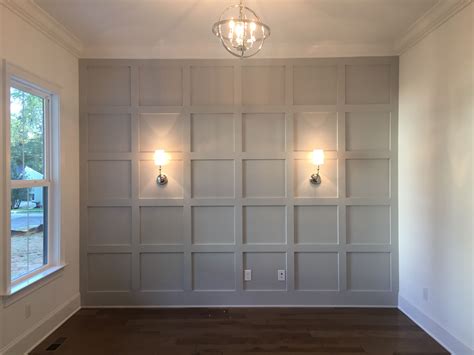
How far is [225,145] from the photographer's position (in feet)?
11.7

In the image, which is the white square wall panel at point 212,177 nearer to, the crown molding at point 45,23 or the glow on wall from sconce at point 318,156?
the glow on wall from sconce at point 318,156

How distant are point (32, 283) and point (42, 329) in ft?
1.62

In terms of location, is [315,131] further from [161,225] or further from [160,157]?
[161,225]

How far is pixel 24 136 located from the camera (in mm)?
2811

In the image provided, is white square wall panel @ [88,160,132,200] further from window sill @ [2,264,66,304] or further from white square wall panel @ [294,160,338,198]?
white square wall panel @ [294,160,338,198]

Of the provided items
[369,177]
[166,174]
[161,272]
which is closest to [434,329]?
[369,177]

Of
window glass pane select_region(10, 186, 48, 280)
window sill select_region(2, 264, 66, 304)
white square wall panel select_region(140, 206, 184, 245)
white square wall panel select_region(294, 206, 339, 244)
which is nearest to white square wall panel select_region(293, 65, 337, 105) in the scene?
white square wall panel select_region(294, 206, 339, 244)

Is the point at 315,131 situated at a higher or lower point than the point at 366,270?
higher

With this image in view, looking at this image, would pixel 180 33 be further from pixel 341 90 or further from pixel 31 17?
pixel 341 90

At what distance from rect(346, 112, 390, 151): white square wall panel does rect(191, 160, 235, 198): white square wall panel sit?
134 cm

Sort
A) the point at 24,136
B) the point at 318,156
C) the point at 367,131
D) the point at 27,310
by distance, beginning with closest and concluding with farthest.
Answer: the point at 27,310, the point at 24,136, the point at 318,156, the point at 367,131

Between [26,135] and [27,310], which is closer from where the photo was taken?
[27,310]

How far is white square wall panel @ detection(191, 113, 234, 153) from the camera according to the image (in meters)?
3.55

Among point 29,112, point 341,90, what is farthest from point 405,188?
point 29,112
